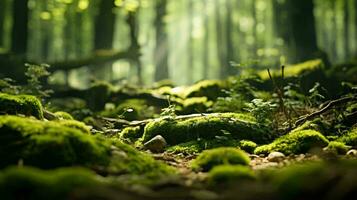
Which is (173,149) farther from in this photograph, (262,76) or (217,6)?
(217,6)

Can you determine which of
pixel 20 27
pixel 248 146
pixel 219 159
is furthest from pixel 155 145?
pixel 20 27

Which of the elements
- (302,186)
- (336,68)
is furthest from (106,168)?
(336,68)

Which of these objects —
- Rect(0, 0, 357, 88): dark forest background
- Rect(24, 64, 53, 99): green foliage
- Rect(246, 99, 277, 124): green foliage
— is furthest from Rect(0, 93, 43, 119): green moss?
Rect(0, 0, 357, 88): dark forest background

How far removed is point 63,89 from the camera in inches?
460

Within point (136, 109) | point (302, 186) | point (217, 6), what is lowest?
point (136, 109)

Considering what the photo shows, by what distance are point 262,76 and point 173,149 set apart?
5468 mm

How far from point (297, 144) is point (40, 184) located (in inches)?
153

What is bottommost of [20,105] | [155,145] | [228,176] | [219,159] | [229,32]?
[155,145]

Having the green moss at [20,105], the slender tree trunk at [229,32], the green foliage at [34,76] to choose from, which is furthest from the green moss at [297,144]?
the slender tree trunk at [229,32]

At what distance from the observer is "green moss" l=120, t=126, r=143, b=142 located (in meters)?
6.97

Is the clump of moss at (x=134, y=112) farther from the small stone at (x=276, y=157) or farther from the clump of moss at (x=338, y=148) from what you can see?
the clump of moss at (x=338, y=148)

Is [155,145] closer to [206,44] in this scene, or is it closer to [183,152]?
[183,152]

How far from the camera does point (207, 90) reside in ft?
33.5

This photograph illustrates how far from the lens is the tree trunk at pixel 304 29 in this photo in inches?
546
